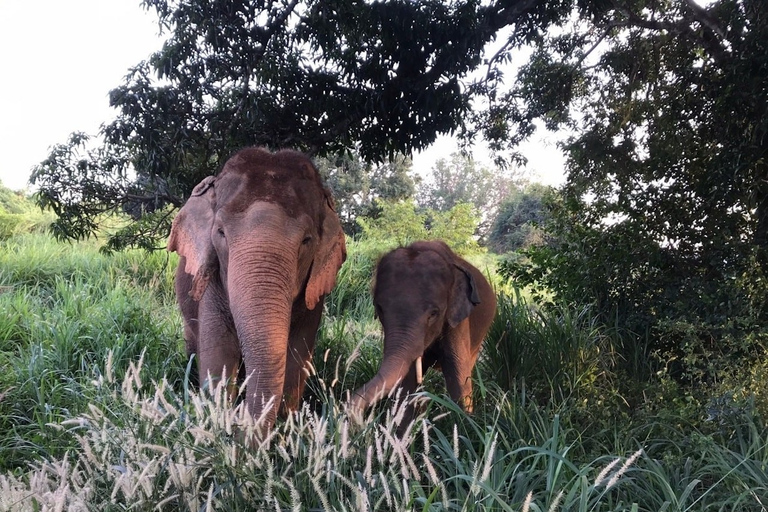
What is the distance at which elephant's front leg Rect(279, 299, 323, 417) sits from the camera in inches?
171

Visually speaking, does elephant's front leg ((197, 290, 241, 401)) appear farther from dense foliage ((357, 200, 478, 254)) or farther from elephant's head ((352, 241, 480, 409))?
dense foliage ((357, 200, 478, 254))

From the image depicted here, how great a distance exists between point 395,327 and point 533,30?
A: 461cm

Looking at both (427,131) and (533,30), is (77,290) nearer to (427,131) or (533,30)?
(427,131)

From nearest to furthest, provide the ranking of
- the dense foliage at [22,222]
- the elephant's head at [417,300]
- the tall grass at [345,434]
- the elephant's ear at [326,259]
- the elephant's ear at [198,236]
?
the tall grass at [345,434], the elephant's ear at [198,236], the elephant's ear at [326,259], the elephant's head at [417,300], the dense foliage at [22,222]

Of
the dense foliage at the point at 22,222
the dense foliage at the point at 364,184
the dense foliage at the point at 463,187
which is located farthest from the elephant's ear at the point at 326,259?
the dense foliage at the point at 463,187

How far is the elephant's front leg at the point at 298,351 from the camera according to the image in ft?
14.2

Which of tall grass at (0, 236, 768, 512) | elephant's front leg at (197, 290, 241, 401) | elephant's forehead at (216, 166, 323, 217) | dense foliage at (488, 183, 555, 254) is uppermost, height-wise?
dense foliage at (488, 183, 555, 254)

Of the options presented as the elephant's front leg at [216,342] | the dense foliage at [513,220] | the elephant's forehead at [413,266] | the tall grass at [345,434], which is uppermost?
the dense foliage at [513,220]

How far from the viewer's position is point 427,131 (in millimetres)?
6715

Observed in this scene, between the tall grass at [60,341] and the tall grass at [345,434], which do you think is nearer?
the tall grass at [345,434]

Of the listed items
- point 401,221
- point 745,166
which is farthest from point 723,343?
point 401,221

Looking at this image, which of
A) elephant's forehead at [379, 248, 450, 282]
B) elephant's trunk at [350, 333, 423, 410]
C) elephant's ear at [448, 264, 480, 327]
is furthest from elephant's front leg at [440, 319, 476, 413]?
elephant's forehead at [379, 248, 450, 282]

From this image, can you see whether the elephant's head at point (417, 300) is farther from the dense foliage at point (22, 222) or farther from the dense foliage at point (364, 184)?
the dense foliage at point (364, 184)

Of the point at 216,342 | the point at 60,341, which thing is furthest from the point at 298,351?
the point at 60,341
